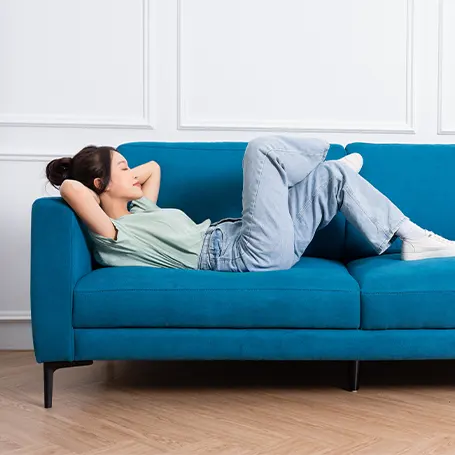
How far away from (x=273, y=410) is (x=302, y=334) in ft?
0.81

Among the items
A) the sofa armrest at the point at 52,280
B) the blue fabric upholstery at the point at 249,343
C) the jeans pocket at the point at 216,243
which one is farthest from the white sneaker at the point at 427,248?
the sofa armrest at the point at 52,280

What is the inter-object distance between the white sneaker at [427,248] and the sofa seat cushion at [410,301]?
22 cm

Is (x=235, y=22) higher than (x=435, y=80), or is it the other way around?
(x=235, y=22)

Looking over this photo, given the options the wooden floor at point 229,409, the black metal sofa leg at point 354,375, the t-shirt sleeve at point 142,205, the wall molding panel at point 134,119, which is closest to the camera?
the wooden floor at point 229,409

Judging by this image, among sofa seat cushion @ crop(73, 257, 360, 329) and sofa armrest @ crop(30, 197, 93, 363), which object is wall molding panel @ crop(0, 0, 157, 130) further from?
sofa seat cushion @ crop(73, 257, 360, 329)

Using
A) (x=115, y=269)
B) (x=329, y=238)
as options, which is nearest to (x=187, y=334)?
(x=115, y=269)

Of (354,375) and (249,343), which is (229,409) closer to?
(249,343)

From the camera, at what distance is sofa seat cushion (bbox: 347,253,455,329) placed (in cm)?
219

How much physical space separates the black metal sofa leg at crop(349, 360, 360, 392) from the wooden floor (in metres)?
0.04

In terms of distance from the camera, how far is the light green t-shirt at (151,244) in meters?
2.40

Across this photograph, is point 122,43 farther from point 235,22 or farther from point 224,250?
point 224,250

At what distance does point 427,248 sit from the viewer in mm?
2447

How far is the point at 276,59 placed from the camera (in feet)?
10.6

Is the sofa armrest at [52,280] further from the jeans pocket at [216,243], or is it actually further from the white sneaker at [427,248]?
the white sneaker at [427,248]
